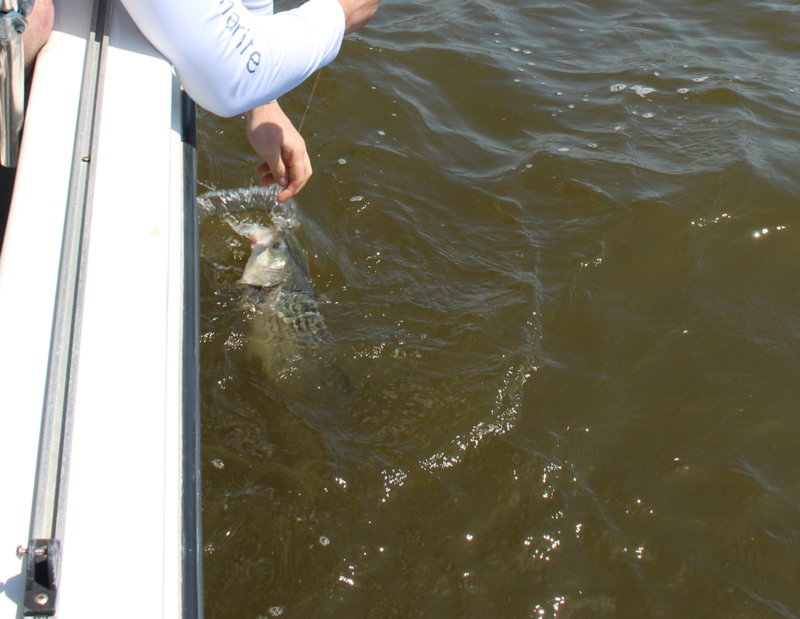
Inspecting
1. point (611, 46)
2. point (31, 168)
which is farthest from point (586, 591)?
point (611, 46)

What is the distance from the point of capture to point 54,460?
49.1 inches

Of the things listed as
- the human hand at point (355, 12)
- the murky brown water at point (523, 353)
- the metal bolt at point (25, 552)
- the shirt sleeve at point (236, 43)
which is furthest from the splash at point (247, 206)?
the metal bolt at point (25, 552)

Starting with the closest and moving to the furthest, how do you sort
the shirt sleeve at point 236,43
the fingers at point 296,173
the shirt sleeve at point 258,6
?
the shirt sleeve at point 236,43
the shirt sleeve at point 258,6
the fingers at point 296,173

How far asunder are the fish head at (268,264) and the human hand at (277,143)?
807 mm

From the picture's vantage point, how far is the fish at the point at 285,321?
2915 millimetres

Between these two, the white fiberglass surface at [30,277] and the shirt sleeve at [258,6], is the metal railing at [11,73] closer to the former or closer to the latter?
the white fiberglass surface at [30,277]

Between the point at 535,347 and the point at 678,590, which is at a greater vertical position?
the point at 535,347

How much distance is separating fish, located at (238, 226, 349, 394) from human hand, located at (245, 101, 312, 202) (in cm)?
82

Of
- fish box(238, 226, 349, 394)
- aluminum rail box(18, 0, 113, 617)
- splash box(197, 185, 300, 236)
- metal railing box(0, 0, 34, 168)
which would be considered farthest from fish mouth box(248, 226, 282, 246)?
metal railing box(0, 0, 34, 168)

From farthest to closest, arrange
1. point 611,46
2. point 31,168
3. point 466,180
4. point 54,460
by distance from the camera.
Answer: point 611,46
point 466,180
point 31,168
point 54,460

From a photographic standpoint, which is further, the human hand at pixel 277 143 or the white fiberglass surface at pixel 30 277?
the human hand at pixel 277 143

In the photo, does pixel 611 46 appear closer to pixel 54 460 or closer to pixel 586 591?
pixel 586 591

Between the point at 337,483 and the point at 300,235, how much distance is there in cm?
151

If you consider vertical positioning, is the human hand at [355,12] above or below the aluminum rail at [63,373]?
above
